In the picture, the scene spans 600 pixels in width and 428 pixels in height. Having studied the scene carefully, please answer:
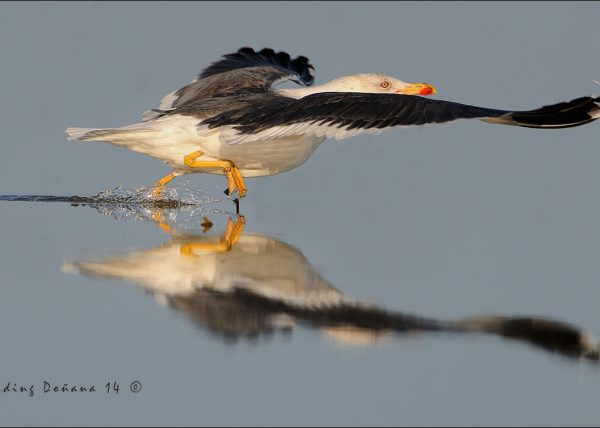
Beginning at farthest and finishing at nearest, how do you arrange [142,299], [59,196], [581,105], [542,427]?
[59,196]
[581,105]
[142,299]
[542,427]

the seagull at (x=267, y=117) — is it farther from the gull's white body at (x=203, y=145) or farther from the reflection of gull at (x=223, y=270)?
the reflection of gull at (x=223, y=270)

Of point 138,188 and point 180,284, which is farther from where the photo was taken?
point 138,188

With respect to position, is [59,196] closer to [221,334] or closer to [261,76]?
[261,76]

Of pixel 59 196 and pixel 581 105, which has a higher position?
pixel 581 105

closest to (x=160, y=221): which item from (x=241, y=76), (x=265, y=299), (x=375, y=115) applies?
(x=241, y=76)

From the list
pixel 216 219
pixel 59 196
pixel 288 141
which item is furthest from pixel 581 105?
pixel 59 196

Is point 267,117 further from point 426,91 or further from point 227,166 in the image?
point 426,91

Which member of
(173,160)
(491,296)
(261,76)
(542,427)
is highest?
(261,76)

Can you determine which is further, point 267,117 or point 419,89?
point 419,89
